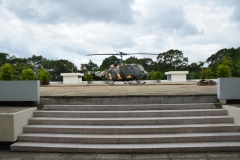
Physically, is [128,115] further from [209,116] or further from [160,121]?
[209,116]

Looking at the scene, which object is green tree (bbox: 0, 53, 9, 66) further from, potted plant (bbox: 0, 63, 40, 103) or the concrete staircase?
the concrete staircase

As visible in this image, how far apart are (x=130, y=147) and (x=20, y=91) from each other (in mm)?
2836

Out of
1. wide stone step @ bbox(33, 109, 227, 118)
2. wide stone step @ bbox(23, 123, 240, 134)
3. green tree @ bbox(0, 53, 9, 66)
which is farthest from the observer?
green tree @ bbox(0, 53, 9, 66)

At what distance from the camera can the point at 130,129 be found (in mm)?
3555

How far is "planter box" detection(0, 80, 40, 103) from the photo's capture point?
4219 millimetres

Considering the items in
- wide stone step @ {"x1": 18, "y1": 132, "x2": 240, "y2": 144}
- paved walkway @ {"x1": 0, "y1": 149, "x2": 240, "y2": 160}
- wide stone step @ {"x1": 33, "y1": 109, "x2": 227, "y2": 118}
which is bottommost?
paved walkway @ {"x1": 0, "y1": 149, "x2": 240, "y2": 160}

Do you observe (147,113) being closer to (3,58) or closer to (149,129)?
(149,129)

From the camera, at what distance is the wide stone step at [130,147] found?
3111mm

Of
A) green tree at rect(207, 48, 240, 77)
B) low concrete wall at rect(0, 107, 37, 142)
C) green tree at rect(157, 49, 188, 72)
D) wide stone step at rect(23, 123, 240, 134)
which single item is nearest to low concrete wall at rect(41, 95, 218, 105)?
wide stone step at rect(23, 123, 240, 134)

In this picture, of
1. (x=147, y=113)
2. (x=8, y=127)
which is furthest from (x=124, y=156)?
(x=8, y=127)

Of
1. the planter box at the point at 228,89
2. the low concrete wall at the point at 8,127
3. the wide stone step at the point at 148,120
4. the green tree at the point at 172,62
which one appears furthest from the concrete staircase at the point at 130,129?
the green tree at the point at 172,62

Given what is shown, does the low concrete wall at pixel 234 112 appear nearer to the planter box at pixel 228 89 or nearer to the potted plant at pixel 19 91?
the planter box at pixel 228 89

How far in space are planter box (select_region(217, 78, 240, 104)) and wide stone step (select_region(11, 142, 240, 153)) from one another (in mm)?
1243

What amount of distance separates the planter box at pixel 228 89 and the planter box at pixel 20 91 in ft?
13.7
